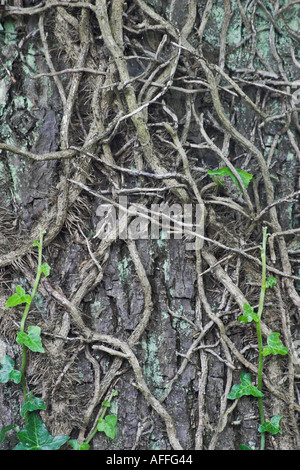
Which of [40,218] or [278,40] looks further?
[278,40]

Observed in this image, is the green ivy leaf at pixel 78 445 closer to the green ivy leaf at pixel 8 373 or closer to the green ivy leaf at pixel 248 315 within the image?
the green ivy leaf at pixel 8 373

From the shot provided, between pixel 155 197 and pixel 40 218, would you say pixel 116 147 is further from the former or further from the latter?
pixel 40 218

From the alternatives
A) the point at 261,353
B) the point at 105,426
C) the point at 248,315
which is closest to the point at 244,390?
the point at 261,353

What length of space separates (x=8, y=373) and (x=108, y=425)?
354mm

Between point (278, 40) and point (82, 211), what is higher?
point (278, 40)

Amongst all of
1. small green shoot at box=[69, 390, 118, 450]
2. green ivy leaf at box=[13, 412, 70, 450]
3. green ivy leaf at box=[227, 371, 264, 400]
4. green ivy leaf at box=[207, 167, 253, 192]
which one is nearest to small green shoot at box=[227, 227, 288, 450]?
green ivy leaf at box=[227, 371, 264, 400]

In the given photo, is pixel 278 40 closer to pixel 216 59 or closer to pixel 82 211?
pixel 216 59

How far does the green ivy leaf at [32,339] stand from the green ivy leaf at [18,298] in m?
0.09

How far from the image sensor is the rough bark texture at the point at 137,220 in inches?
51.1

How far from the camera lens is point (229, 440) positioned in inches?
50.9

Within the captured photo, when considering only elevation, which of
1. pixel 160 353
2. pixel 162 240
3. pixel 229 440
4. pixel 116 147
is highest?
pixel 116 147

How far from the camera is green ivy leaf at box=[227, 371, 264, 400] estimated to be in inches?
49.4

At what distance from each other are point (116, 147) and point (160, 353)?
2.34 ft

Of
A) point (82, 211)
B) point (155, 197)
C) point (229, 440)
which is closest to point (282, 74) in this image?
point (155, 197)
